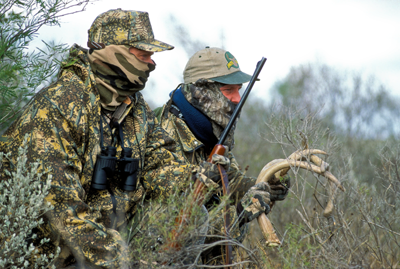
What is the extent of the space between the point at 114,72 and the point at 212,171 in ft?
3.97

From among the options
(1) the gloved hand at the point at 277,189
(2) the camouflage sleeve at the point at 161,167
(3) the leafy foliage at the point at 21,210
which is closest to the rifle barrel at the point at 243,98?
(2) the camouflage sleeve at the point at 161,167

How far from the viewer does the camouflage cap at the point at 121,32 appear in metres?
3.44

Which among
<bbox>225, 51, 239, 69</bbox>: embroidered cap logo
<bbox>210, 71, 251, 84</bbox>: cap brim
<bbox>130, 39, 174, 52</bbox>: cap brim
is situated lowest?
<bbox>210, 71, 251, 84</bbox>: cap brim

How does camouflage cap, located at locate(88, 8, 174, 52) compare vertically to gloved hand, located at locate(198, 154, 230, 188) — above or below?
above

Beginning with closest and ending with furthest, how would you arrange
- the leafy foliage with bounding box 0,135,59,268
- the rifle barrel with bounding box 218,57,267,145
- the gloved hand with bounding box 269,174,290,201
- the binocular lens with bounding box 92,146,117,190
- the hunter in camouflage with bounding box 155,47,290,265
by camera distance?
1. the leafy foliage with bounding box 0,135,59,268
2. the binocular lens with bounding box 92,146,117,190
3. the rifle barrel with bounding box 218,57,267,145
4. the gloved hand with bounding box 269,174,290,201
5. the hunter in camouflage with bounding box 155,47,290,265

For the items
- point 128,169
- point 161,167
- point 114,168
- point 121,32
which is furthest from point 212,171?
point 121,32

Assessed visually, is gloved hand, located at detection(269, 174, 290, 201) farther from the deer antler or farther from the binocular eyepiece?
the binocular eyepiece

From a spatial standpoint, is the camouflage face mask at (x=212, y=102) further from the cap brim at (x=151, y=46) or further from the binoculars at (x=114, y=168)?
the binoculars at (x=114, y=168)

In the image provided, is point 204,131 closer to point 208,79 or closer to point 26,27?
point 208,79

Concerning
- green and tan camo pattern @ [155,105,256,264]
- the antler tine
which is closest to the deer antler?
the antler tine

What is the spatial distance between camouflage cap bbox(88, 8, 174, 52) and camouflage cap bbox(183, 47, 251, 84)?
4.01 ft

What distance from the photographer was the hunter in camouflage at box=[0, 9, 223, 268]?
280 cm

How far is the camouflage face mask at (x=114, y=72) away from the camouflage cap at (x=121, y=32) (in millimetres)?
70

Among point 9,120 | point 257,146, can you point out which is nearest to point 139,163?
point 9,120
